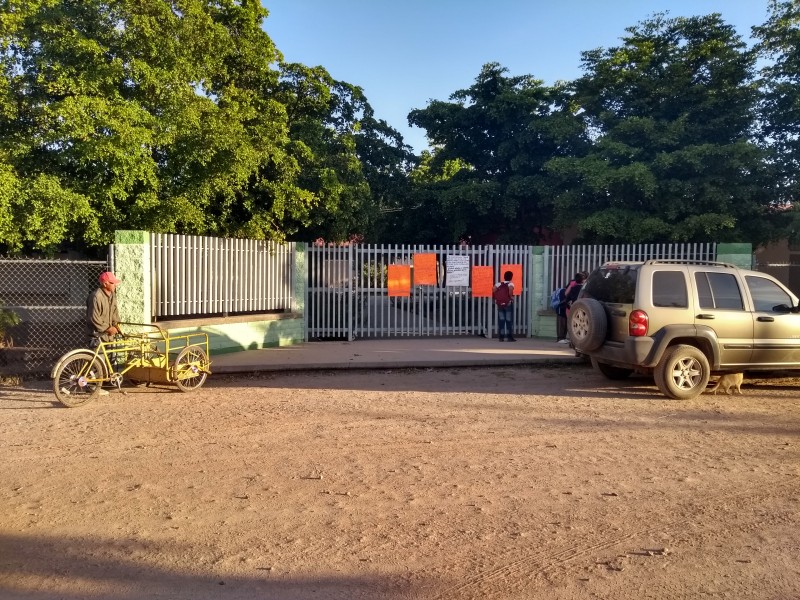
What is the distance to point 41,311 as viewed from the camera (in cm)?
1190

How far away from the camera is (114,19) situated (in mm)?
11641

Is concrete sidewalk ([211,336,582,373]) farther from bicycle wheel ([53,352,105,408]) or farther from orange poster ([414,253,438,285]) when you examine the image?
bicycle wheel ([53,352,105,408])

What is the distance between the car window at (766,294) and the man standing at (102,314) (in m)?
8.62

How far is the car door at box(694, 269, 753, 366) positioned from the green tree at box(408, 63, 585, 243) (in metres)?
9.15

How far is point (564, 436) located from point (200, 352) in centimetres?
532

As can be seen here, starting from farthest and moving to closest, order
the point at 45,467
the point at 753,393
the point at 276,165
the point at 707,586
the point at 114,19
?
the point at 276,165, the point at 114,19, the point at 753,393, the point at 45,467, the point at 707,586

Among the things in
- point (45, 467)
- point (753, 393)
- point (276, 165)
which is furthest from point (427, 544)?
point (276, 165)

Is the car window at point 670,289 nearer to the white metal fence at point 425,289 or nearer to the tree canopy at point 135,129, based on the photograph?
the white metal fence at point 425,289

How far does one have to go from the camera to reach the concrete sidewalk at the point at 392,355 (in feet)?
36.5

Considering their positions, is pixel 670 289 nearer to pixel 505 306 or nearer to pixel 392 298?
pixel 505 306

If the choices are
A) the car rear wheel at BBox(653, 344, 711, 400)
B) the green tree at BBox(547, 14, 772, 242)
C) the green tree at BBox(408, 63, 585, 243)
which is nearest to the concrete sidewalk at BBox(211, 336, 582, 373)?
the car rear wheel at BBox(653, 344, 711, 400)

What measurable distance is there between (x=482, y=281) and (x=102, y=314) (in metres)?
8.55

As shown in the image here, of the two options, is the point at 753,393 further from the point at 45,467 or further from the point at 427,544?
the point at 45,467

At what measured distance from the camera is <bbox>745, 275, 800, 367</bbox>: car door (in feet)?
28.8
